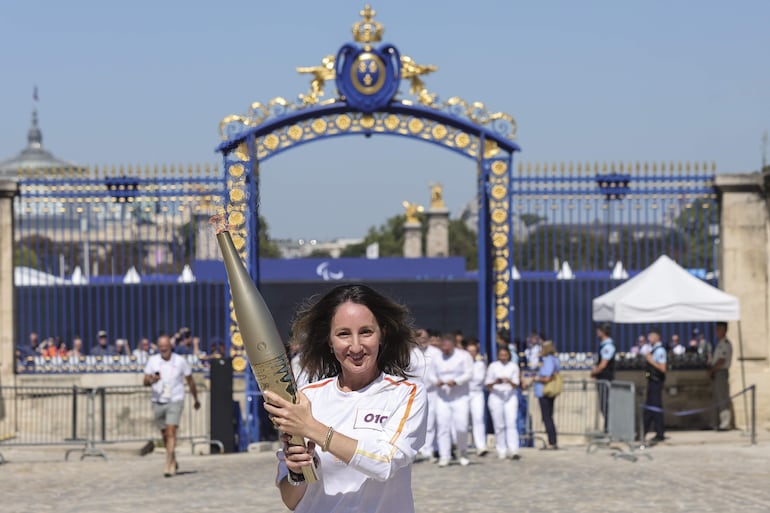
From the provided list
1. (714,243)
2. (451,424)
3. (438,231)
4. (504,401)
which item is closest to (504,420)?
(504,401)

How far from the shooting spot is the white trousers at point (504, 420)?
1645 cm

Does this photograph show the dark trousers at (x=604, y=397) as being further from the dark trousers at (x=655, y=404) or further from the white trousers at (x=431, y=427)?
the white trousers at (x=431, y=427)

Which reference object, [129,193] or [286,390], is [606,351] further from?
[286,390]

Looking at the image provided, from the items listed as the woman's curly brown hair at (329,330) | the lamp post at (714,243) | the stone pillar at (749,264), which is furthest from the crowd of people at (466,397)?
the woman's curly brown hair at (329,330)

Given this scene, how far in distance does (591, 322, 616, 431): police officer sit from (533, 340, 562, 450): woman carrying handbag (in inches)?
30.7

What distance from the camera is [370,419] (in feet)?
15.4

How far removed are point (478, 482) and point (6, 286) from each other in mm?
8322

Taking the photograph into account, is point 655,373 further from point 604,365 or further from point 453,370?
point 453,370

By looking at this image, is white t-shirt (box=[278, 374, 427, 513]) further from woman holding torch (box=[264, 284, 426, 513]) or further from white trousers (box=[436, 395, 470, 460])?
white trousers (box=[436, 395, 470, 460])

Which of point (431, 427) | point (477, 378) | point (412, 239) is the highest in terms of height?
point (412, 239)

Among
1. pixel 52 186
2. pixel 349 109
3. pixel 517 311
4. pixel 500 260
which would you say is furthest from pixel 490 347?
pixel 517 311

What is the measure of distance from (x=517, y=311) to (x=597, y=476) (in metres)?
17.5

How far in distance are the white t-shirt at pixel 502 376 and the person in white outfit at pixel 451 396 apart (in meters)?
0.48

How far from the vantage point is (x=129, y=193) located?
18.5m
